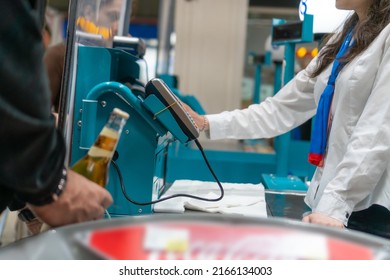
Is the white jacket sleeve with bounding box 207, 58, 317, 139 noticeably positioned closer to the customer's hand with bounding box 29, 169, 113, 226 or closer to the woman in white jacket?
the woman in white jacket

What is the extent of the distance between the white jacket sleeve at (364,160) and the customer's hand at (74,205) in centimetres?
60

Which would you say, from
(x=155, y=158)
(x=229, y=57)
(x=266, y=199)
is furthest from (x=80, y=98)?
(x=229, y=57)

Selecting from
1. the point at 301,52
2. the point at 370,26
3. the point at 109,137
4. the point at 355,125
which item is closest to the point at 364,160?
the point at 355,125

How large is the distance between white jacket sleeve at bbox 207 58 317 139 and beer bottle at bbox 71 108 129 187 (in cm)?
88

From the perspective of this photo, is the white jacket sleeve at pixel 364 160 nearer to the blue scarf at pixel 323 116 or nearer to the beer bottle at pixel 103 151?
the blue scarf at pixel 323 116

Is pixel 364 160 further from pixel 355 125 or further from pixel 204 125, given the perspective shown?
pixel 204 125

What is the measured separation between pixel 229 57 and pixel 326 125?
187 inches

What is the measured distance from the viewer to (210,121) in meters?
1.78

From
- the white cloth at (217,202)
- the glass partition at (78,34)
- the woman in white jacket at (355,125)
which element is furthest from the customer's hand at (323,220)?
the glass partition at (78,34)

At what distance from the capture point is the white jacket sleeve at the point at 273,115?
1.80m

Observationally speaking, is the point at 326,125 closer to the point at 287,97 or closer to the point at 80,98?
the point at 287,97

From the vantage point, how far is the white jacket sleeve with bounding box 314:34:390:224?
1.21m

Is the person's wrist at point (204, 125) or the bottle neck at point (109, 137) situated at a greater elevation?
the bottle neck at point (109, 137)

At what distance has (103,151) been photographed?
90 centimetres
